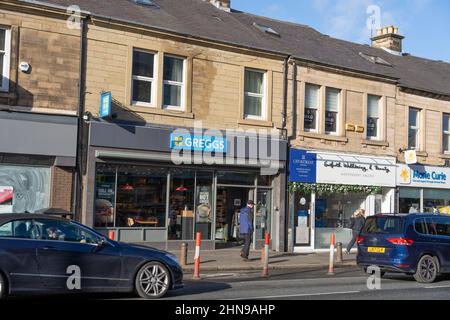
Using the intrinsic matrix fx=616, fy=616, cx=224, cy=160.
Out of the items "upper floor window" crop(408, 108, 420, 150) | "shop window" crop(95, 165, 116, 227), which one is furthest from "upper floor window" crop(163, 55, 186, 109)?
"upper floor window" crop(408, 108, 420, 150)

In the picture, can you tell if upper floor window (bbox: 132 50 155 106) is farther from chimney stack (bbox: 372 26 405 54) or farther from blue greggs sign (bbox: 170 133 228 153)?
chimney stack (bbox: 372 26 405 54)

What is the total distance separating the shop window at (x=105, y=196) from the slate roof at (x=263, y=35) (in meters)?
4.62

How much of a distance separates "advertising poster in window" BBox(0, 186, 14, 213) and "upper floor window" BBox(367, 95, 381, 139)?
13981 millimetres

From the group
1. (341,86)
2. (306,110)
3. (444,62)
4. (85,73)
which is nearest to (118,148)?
(85,73)

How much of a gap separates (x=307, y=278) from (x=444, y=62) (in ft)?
70.9

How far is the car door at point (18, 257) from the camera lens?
30.6 feet

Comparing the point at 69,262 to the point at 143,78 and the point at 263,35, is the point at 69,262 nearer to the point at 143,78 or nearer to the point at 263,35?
the point at 143,78

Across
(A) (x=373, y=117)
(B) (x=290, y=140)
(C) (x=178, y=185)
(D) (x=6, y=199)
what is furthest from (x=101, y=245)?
(A) (x=373, y=117)

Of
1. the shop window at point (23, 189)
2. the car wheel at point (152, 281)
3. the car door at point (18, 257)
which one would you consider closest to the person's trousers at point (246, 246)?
the shop window at point (23, 189)

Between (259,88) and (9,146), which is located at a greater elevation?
(259,88)

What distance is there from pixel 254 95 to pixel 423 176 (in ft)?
29.7

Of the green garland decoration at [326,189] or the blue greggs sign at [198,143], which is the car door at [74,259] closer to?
the blue greggs sign at [198,143]

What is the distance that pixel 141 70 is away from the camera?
1920 cm
